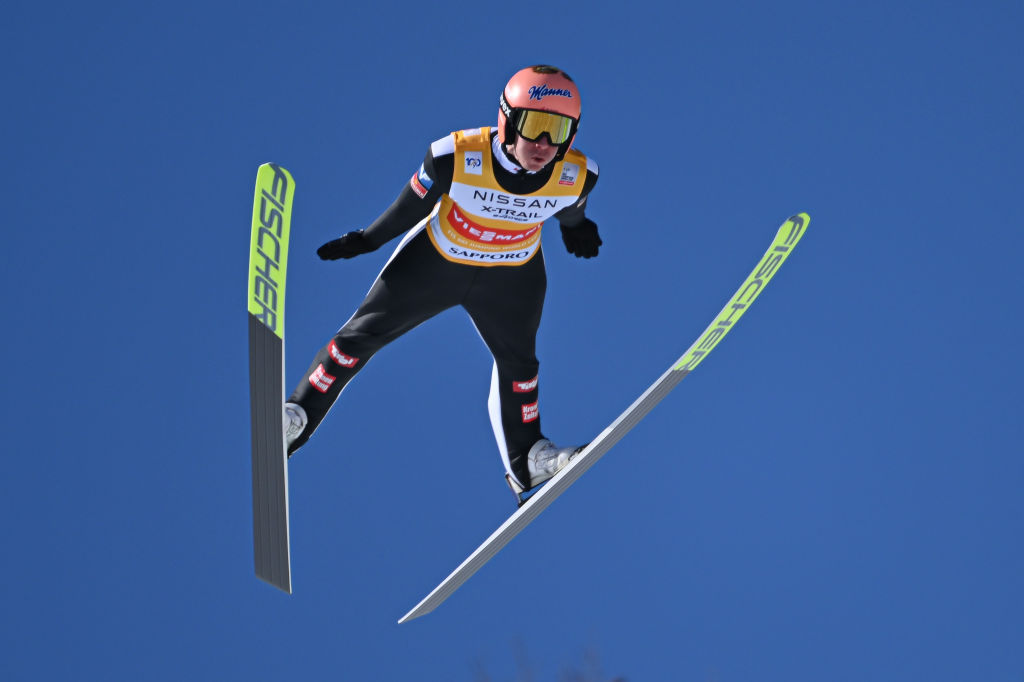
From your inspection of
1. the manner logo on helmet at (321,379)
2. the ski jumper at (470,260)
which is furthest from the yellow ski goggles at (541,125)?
the manner logo on helmet at (321,379)

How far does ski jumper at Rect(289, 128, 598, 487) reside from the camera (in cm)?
460

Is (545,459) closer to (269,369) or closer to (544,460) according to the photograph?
(544,460)

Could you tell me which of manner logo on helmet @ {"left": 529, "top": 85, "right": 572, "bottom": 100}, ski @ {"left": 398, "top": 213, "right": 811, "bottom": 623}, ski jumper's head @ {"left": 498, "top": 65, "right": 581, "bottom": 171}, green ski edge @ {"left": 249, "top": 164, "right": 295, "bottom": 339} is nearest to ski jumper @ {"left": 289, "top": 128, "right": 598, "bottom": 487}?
ski jumper's head @ {"left": 498, "top": 65, "right": 581, "bottom": 171}

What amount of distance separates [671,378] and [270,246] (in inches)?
76.3

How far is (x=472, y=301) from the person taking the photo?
197 inches

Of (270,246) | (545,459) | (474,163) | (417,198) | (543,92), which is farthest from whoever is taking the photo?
(545,459)

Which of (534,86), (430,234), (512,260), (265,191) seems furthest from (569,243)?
(265,191)

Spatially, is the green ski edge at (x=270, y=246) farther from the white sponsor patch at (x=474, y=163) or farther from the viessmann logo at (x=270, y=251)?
the white sponsor patch at (x=474, y=163)

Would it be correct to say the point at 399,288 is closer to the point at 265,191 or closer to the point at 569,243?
the point at 569,243

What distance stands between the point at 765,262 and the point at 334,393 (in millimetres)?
1958

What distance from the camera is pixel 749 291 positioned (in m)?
5.09

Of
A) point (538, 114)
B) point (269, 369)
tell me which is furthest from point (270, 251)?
point (538, 114)

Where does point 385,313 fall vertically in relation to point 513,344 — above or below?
above

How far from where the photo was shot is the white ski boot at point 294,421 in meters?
4.86
